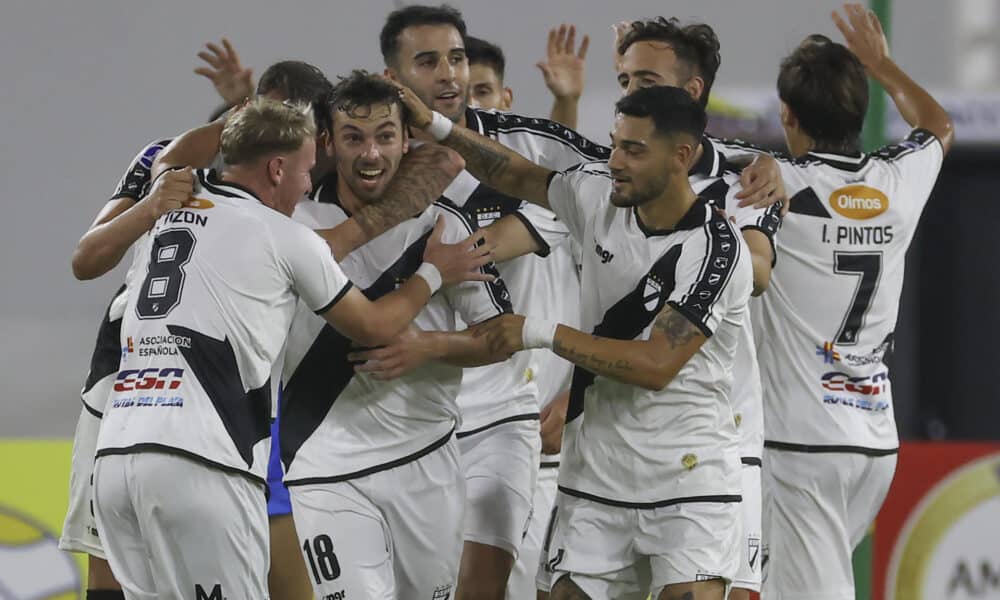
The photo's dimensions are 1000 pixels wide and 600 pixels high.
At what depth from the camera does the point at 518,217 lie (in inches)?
217

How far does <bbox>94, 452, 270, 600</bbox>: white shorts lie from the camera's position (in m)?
4.32

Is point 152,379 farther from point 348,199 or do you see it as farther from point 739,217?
point 739,217

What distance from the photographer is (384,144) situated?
4.93 metres

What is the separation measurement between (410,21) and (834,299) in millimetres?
1969

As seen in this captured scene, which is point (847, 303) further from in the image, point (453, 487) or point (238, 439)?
point (238, 439)

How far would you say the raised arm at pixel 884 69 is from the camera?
20.5 ft

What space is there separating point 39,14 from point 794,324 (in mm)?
7420

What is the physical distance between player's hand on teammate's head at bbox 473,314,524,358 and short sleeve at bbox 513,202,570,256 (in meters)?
0.89

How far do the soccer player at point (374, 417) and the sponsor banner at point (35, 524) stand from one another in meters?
2.73

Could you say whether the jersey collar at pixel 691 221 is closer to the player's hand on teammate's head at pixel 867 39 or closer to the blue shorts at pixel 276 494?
the player's hand on teammate's head at pixel 867 39

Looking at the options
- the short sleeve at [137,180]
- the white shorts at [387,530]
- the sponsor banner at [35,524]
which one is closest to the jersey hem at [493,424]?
the white shorts at [387,530]

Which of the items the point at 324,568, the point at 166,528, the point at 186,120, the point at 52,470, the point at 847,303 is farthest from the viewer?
the point at 186,120

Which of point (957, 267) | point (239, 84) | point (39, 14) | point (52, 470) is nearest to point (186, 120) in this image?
point (39, 14)

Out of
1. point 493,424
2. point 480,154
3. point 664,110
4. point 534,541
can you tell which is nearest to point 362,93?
point 480,154
